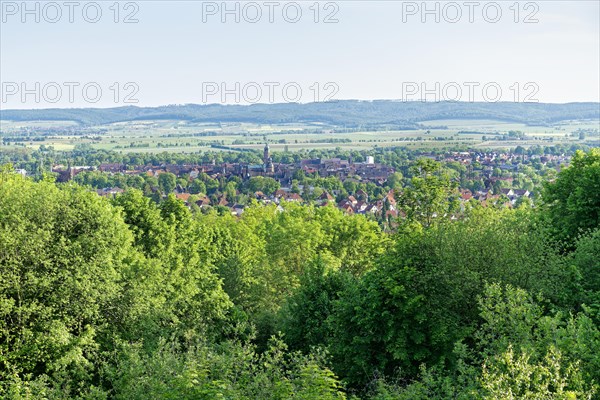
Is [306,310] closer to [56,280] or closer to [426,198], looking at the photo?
[426,198]

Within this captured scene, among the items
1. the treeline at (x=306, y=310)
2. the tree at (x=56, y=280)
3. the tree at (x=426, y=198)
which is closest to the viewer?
the treeline at (x=306, y=310)

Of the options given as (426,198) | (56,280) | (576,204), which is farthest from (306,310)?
(576,204)

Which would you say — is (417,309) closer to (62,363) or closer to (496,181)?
(62,363)

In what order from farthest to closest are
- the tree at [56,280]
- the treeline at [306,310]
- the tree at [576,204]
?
the tree at [576,204] → the tree at [56,280] → the treeline at [306,310]

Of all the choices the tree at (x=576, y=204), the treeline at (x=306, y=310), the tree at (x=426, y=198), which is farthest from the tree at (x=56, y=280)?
the tree at (x=576, y=204)

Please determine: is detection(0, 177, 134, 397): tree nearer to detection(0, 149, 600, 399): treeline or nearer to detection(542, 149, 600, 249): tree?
detection(0, 149, 600, 399): treeline

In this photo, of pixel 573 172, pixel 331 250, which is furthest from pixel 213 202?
pixel 573 172

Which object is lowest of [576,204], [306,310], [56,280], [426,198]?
[306,310]

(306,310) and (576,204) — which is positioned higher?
(576,204)

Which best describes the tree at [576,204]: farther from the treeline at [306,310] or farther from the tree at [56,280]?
the tree at [56,280]
